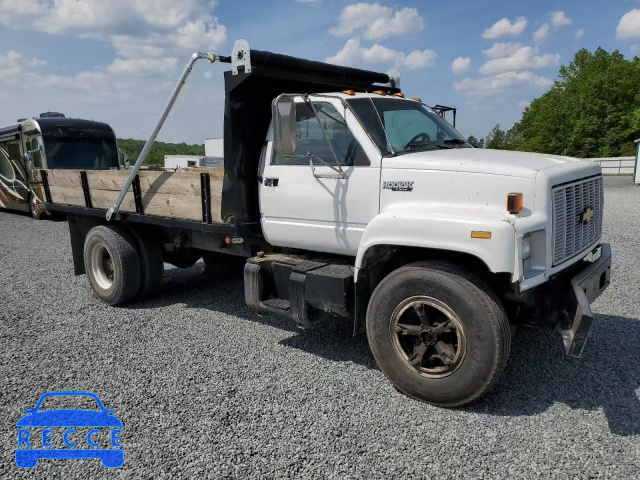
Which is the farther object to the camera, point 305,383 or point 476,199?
point 305,383

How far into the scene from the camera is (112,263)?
6707 mm

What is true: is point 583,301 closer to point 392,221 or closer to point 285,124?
point 392,221

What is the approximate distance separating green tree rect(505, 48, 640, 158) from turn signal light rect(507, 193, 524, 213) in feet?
167

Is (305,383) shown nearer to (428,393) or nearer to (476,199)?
(428,393)

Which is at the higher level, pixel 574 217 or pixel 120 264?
pixel 574 217

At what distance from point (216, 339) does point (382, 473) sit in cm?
271

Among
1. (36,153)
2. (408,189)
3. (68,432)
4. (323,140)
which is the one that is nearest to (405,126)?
(323,140)

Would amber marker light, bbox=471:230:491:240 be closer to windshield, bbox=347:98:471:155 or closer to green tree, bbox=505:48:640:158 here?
windshield, bbox=347:98:471:155

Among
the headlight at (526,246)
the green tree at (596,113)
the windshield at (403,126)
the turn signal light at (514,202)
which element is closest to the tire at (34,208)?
the windshield at (403,126)

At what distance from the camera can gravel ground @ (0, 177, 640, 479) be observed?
320cm

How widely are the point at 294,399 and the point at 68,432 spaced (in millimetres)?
1612

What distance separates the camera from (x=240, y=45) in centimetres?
472

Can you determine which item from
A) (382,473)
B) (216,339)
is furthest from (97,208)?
(382,473)

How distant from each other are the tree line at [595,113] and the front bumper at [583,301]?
46756mm
